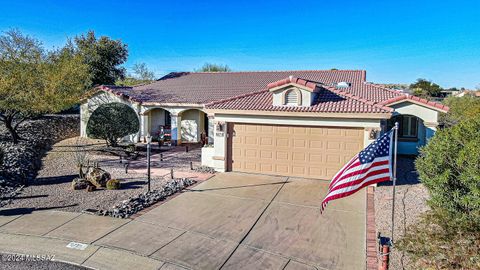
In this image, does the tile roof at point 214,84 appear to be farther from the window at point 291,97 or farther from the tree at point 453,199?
the tree at point 453,199

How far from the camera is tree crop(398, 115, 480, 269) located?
6703 mm

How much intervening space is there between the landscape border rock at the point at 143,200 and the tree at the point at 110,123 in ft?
28.7

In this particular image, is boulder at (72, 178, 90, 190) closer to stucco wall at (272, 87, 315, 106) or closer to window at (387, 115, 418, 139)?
stucco wall at (272, 87, 315, 106)

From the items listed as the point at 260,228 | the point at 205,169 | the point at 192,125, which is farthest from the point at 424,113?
the point at 192,125

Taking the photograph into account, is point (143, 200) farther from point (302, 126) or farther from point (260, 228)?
point (302, 126)

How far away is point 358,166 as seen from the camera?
302 inches

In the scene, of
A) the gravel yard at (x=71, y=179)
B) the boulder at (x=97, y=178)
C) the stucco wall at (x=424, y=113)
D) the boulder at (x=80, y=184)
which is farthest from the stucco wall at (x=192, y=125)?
the stucco wall at (x=424, y=113)

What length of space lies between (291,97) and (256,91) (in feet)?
15.3

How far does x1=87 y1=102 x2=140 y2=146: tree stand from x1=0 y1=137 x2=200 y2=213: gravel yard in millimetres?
1126

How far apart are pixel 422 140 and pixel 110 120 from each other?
760 inches

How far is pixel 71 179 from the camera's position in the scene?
14156mm

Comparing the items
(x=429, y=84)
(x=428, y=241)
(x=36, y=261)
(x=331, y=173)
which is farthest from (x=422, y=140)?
(x=429, y=84)

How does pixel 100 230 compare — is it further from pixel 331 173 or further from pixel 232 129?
pixel 331 173

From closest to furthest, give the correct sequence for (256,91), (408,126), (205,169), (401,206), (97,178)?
(401,206)
(97,178)
(205,169)
(256,91)
(408,126)
